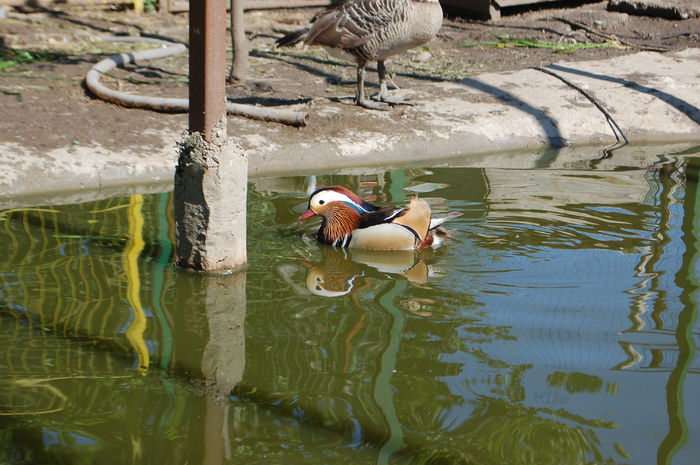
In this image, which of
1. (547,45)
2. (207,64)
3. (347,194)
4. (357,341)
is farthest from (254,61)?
(357,341)

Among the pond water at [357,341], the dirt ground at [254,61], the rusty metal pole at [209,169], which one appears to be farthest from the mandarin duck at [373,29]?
the rusty metal pole at [209,169]

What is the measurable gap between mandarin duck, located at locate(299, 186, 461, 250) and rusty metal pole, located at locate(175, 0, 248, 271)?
773 mm

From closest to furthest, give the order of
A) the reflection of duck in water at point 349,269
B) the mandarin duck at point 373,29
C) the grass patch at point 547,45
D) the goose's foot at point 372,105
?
1. the reflection of duck in water at point 349,269
2. the mandarin duck at point 373,29
3. the goose's foot at point 372,105
4. the grass patch at point 547,45

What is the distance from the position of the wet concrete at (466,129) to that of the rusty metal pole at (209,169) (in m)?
2.25

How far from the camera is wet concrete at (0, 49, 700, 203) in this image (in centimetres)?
729

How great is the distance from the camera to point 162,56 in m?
10.8

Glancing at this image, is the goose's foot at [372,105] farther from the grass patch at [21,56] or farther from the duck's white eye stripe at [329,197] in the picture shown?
the grass patch at [21,56]

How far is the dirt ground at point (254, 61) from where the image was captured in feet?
26.5

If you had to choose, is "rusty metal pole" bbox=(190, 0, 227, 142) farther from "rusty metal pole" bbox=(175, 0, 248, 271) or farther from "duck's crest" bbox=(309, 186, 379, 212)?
"duck's crest" bbox=(309, 186, 379, 212)

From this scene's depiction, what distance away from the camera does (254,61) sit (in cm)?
1113

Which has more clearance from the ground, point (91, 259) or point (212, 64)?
point (212, 64)

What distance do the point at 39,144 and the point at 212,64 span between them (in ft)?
9.80

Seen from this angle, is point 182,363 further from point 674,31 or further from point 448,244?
point 674,31

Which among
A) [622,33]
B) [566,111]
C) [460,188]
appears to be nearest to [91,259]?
[460,188]
